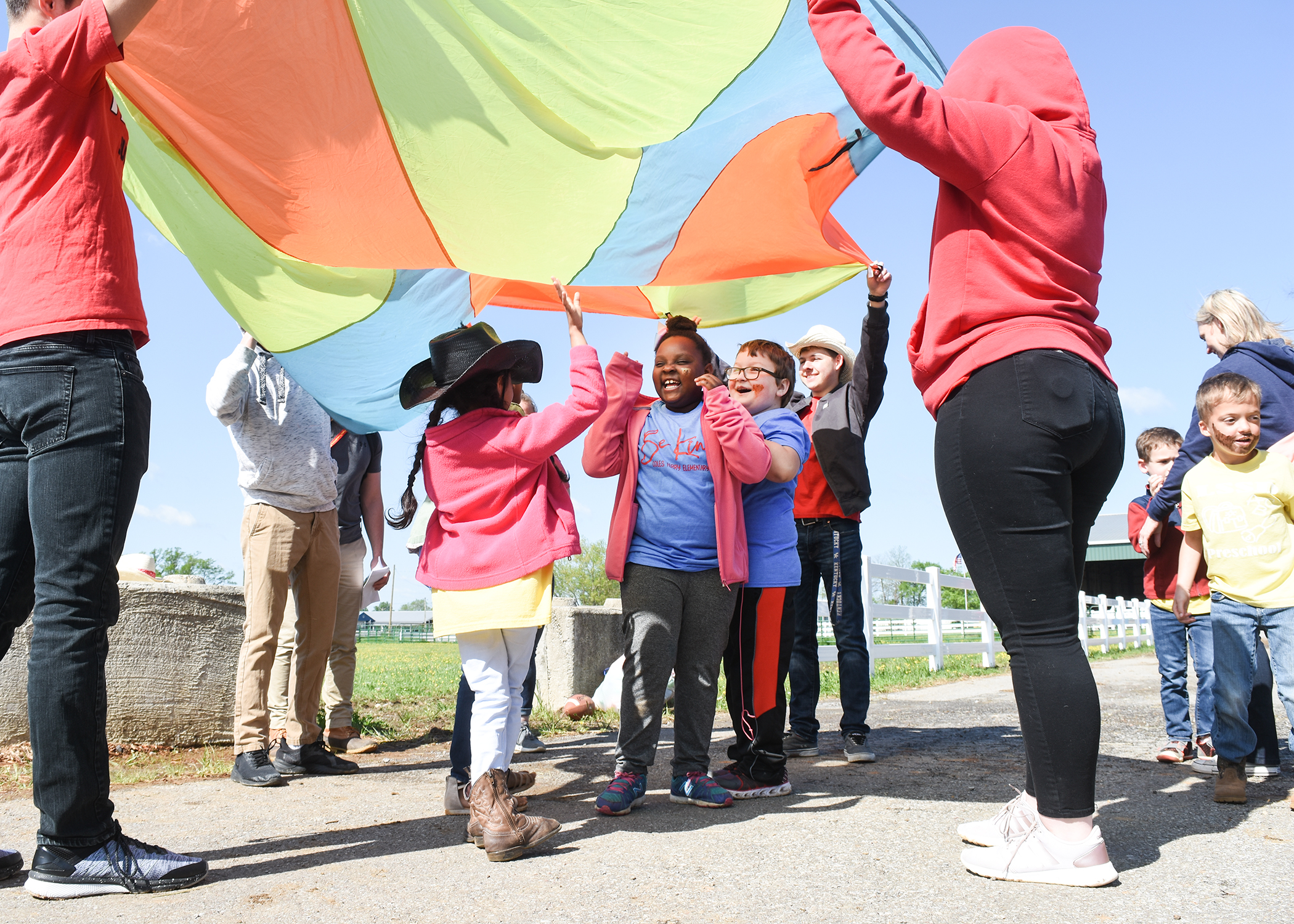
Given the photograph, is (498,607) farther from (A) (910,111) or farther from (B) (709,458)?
(A) (910,111)

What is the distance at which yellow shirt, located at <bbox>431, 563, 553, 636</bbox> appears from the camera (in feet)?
8.80

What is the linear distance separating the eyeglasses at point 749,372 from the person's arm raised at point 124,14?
2.32 meters

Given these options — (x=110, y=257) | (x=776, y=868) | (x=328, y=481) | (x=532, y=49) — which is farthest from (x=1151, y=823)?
(x=328, y=481)

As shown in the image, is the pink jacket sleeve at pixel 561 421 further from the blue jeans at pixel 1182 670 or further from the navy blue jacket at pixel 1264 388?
the blue jeans at pixel 1182 670

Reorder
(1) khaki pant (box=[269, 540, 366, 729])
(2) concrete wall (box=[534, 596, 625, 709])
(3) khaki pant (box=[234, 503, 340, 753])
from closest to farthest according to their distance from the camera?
(3) khaki pant (box=[234, 503, 340, 753])
(1) khaki pant (box=[269, 540, 366, 729])
(2) concrete wall (box=[534, 596, 625, 709])

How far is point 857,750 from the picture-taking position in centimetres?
395

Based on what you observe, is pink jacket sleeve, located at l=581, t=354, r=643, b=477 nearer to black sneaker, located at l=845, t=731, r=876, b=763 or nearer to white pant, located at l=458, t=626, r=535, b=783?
white pant, located at l=458, t=626, r=535, b=783

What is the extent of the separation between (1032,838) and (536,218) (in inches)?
103

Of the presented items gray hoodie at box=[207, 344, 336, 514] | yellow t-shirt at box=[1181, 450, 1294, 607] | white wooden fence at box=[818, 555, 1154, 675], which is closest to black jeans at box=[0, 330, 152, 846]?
gray hoodie at box=[207, 344, 336, 514]

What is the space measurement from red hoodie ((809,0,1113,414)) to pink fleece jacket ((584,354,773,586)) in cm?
85

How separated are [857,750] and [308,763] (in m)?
2.52

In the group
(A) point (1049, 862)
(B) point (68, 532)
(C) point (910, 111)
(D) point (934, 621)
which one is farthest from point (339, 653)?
(D) point (934, 621)

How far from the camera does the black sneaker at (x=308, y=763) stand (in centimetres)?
400

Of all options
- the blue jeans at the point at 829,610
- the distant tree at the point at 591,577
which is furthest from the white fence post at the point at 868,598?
the distant tree at the point at 591,577
